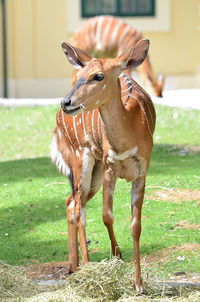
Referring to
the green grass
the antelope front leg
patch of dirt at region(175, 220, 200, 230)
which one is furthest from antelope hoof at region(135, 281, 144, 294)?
patch of dirt at region(175, 220, 200, 230)

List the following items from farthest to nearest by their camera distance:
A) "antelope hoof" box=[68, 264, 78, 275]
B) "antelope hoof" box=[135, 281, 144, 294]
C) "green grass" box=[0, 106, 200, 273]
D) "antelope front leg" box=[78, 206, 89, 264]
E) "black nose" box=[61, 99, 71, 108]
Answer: "green grass" box=[0, 106, 200, 273] → "antelope hoof" box=[68, 264, 78, 275] → "antelope front leg" box=[78, 206, 89, 264] → "antelope hoof" box=[135, 281, 144, 294] → "black nose" box=[61, 99, 71, 108]

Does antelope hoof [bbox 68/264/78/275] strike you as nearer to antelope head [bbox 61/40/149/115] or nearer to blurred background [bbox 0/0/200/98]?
antelope head [bbox 61/40/149/115]

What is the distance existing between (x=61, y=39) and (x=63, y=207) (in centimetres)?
918

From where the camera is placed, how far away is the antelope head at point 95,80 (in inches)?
191

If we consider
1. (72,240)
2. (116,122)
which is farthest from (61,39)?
(116,122)

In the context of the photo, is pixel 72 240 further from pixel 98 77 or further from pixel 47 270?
pixel 98 77

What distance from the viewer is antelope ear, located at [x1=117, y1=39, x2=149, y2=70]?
5156 mm

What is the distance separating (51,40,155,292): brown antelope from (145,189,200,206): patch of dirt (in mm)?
2143

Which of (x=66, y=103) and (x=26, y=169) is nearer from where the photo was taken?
(x=66, y=103)

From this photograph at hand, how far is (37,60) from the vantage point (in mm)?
16797

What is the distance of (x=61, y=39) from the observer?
54.9 ft

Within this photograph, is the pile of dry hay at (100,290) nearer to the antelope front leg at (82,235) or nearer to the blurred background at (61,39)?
the antelope front leg at (82,235)

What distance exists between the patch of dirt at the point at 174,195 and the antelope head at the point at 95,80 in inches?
121

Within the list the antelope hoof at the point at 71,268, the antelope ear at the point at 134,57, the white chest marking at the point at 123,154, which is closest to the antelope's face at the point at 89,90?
the antelope ear at the point at 134,57
